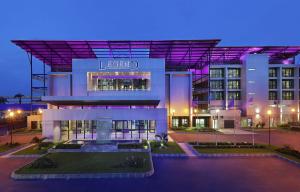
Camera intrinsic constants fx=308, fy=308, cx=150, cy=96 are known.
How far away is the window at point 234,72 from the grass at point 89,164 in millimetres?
54851

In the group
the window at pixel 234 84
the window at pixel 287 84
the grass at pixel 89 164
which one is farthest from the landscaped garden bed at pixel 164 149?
the window at pixel 287 84

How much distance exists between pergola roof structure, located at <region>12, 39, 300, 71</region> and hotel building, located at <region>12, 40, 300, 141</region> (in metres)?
0.23

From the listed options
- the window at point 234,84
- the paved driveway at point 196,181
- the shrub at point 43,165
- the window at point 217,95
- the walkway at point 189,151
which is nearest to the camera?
the paved driveway at point 196,181

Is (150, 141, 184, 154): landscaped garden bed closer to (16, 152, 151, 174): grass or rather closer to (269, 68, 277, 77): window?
(16, 152, 151, 174): grass

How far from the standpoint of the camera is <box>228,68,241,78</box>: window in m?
82.9

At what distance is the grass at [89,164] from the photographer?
26.1 metres

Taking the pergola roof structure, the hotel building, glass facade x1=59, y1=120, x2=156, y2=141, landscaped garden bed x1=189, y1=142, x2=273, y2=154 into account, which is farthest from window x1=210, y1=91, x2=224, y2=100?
landscaped garden bed x1=189, y1=142, x2=273, y2=154

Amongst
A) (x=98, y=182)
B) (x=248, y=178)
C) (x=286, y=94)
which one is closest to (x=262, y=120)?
(x=286, y=94)

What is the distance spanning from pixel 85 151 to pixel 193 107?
43.7 metres

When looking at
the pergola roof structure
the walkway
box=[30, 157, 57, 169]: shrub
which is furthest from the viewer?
the pergola roof structure

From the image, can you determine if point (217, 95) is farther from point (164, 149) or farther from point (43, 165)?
point (43, 165)

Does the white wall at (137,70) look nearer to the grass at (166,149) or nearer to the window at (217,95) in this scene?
the window at (217,95)

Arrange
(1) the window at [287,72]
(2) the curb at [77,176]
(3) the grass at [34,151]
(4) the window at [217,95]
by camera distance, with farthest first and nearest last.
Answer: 1. (1) the window at [287,72]
2. (4) the window at [217,95]
3. (3) the grass at [34,151]
4. (2) the curb at [77,176]

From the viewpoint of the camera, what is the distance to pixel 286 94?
273 feet
